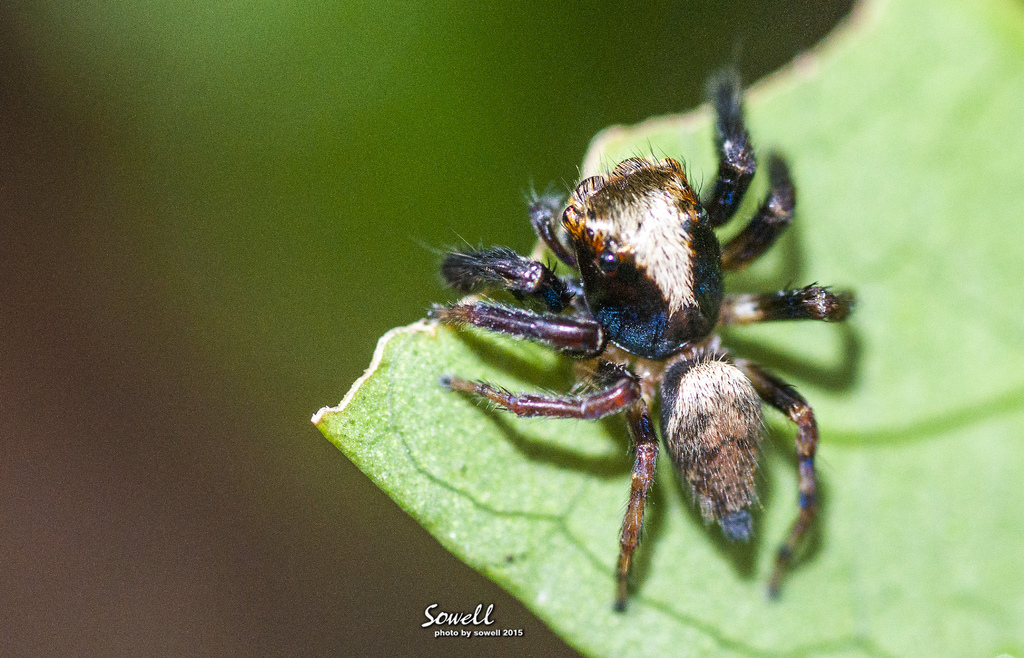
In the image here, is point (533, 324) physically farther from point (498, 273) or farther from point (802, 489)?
point (802, 489)

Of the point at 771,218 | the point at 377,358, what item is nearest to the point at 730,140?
the point at 771,218

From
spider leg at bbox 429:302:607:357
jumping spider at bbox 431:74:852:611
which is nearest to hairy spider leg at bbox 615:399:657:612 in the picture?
jumping spider at bbox 431:74:852:611

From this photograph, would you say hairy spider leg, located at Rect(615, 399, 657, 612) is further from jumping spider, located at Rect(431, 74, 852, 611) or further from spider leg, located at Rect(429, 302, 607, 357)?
spider leg, located at Rect(429, 302, 607, 357)

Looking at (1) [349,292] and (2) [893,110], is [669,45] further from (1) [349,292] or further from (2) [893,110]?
(1) [349,292]

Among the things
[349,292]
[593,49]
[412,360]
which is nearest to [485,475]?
[412,360]

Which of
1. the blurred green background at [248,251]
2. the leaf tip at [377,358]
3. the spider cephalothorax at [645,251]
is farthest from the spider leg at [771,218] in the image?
the leaf tip at [377,358]
